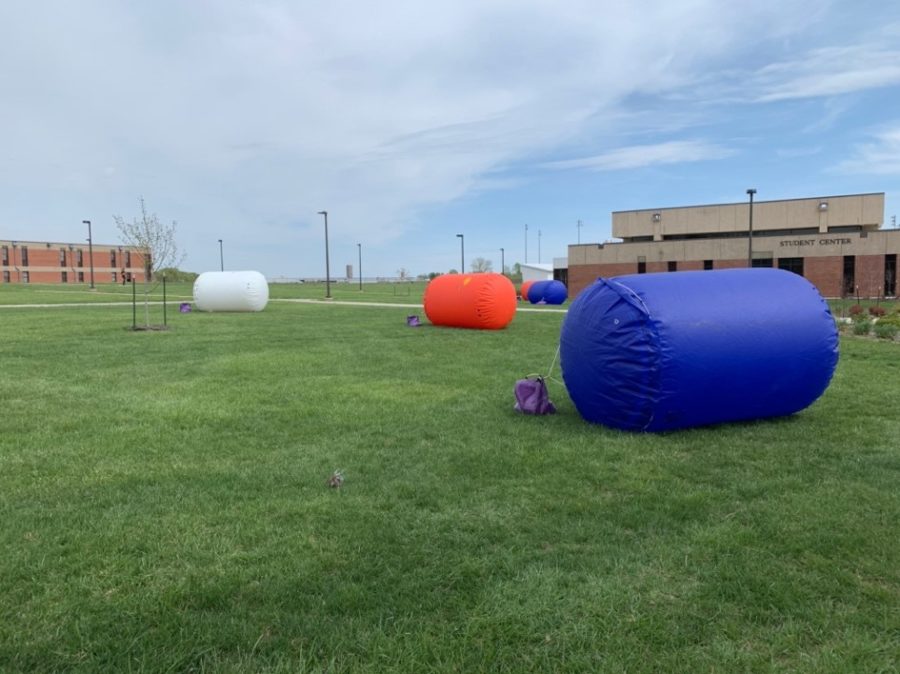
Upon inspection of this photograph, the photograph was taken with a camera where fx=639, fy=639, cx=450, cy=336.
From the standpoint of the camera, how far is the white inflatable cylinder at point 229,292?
24.0 meters

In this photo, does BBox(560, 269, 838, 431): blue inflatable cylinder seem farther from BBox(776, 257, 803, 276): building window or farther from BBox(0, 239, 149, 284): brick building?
BBox(0, 239, 149, 284): brick building

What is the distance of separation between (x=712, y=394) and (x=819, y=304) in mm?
1682

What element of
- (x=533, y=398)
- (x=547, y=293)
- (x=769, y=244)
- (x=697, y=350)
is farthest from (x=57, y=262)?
(x=697, y=350)

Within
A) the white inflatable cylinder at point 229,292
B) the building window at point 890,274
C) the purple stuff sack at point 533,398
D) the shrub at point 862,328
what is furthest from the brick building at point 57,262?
the purple stuff sack at point 533,398

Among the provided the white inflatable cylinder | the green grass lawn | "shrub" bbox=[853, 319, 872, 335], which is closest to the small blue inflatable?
the white inflatable cylinder

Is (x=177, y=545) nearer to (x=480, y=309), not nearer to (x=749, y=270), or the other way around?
(x=749, y=270)

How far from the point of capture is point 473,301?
17.0 metres

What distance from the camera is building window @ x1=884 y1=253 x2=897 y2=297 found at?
39156 millimetres

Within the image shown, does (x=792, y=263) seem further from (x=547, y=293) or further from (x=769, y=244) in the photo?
(x=547, y=293)

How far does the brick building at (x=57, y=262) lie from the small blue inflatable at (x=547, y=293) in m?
71.5

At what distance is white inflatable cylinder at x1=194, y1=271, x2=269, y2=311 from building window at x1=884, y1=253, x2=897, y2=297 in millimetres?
37121

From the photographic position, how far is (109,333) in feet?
52.4

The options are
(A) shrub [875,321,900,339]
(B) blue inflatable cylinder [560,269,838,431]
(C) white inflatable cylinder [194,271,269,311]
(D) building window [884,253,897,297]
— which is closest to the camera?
(B) blue inflatable cylinder [560,269,838,431]

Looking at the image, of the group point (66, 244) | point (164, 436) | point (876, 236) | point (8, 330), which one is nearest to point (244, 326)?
point (8, 330)
